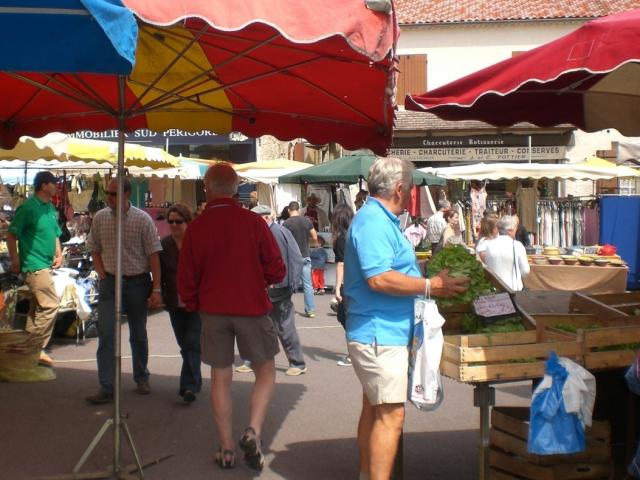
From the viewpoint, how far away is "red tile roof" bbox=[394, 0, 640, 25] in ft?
98.4

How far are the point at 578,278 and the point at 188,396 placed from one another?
832 cm

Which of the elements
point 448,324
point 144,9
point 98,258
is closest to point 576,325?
point 448,324

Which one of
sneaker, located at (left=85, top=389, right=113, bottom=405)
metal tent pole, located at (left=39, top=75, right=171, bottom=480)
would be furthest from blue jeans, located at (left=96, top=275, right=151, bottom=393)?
metal tent pole, located at (left=39, top=75, right=171, bottom=480)

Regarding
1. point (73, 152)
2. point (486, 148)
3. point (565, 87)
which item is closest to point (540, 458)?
point (565, 87)

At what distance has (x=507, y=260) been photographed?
9.26 m

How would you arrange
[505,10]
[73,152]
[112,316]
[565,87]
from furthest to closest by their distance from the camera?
[505,10] → [73,152] → [112,316] → [565,87]

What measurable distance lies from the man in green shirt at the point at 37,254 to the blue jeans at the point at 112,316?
137cm

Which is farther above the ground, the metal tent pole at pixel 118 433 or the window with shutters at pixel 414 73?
the window with shutters at pixel 414 73

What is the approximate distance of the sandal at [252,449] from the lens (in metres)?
5.38

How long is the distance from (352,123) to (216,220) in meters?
2.35

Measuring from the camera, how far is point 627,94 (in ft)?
19.1

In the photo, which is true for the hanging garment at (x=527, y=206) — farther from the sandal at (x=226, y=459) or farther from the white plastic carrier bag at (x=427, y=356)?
the white plastic carrier bag at (x=427, y=356)

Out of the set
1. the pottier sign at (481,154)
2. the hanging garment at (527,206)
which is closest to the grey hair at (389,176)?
the hanging garment at (527,206)

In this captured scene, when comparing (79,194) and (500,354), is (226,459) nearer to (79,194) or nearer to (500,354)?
(500,354)
